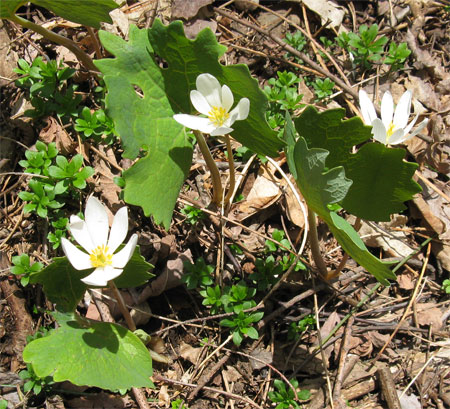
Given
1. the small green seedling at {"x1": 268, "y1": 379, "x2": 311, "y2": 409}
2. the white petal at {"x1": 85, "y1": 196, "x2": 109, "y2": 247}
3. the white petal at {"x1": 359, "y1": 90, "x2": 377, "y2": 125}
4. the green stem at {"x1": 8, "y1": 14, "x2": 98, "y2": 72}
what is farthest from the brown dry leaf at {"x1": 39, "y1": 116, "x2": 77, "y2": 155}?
the small green seedling at {"x1": 268, "y1": 379, "x2": 311, "y2": 409}

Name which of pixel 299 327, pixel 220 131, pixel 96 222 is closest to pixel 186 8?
pixel 220 131

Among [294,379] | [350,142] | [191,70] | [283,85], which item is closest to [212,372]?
[294,379]

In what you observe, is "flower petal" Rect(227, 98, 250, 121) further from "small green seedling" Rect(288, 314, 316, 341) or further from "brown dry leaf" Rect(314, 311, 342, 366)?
"brown dry leaf" Rect(314, 311, 342, 366)

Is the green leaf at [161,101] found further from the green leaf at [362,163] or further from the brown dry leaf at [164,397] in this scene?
the brown dry leaf at [164,397]

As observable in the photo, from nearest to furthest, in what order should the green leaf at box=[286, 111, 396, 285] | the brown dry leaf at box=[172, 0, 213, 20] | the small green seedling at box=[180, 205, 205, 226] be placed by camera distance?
the green leaf at box=[286, 111, 396, 285]
the small green seedling at box=[180, 205, 205, 226]
the brown dry leaf at box=[172, 0, 213, 20]

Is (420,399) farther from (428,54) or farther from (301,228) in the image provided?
(428,54)

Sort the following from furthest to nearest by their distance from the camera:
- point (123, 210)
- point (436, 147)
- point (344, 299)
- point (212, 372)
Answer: point (436, 147) → point (344, 299) → point (212, 372) → point (123, 210)

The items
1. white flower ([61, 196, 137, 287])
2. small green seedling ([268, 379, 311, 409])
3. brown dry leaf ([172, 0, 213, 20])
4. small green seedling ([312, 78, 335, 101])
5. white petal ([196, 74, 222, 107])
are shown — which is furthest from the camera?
brown dry leaf ([172, 0, 213, 20])
